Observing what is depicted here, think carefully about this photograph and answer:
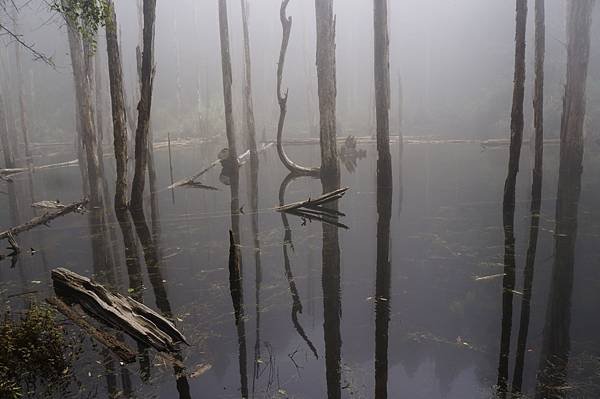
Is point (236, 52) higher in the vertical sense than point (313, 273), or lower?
higher

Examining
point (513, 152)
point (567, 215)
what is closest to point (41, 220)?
point (513, 152)

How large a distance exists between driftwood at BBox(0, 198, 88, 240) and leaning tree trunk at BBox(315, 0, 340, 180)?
7907 mm

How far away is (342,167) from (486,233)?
13328mm

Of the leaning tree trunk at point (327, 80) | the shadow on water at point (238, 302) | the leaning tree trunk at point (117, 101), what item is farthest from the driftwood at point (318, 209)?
the leaning tree trunk at point (117, 101)

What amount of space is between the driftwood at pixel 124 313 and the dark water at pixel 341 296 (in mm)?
248

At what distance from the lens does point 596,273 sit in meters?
7.06

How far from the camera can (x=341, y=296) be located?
6457mm

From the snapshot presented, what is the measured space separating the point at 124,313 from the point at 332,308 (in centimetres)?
257

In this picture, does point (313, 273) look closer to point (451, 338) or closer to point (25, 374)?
point (451, 338)

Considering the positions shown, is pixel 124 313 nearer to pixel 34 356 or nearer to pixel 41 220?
pixel 34 356

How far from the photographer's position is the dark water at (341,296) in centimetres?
445

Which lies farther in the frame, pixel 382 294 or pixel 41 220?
pixel 41 220

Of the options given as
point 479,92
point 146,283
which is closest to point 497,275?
point 146,283

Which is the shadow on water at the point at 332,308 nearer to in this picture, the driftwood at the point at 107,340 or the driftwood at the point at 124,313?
the driftwood at the point at 124,313
